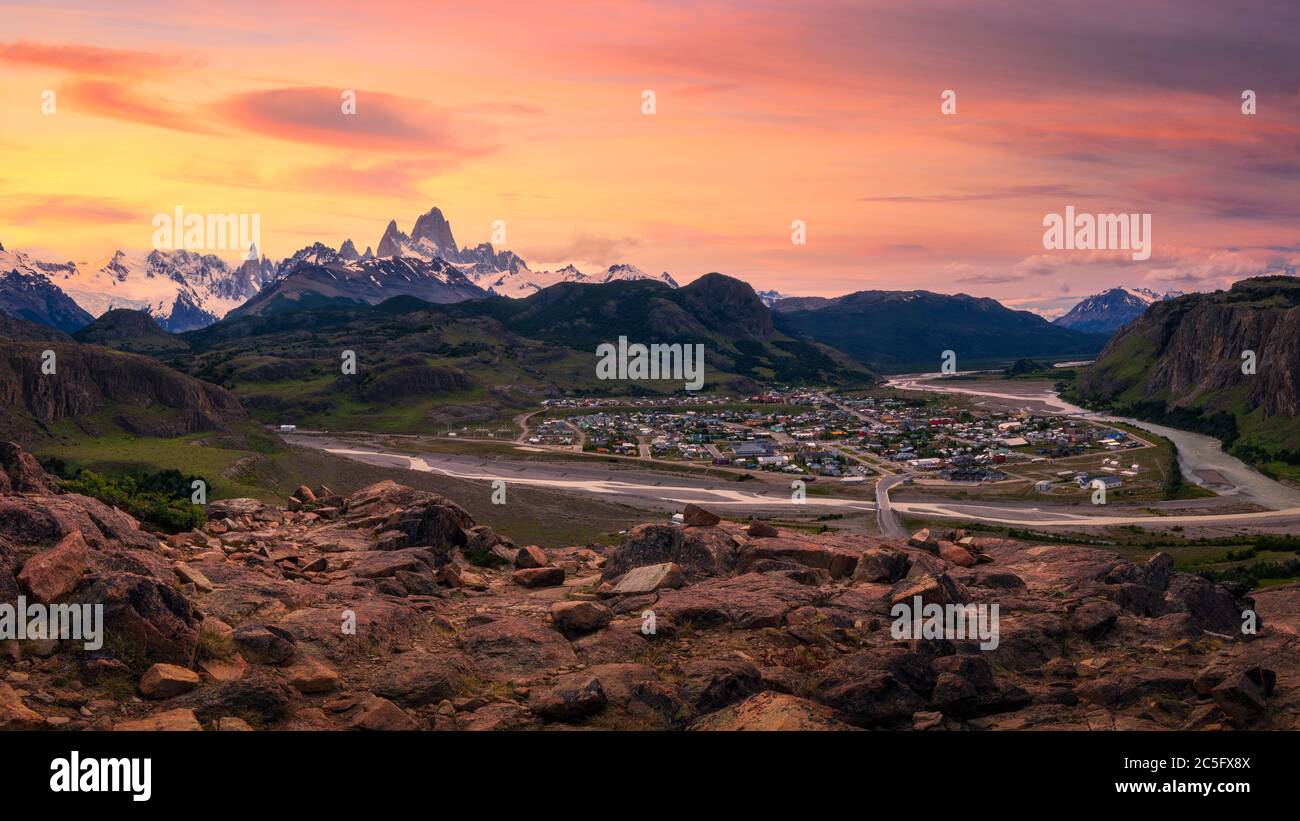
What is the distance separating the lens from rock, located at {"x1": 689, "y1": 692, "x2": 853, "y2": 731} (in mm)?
18377

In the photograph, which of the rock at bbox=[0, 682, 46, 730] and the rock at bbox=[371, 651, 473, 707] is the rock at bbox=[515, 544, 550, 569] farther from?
the rock at bbox=[0, 682, 46, 730]

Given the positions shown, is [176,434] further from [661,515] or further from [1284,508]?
[1284,508]

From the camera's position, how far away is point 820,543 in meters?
35.9

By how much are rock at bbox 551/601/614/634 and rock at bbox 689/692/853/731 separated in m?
6.06

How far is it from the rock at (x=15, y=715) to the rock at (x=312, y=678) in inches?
193

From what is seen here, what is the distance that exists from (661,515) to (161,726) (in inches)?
3866

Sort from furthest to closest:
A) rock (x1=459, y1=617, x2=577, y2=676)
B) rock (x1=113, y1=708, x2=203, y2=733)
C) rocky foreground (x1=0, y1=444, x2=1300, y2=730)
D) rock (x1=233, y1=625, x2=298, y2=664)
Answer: rock (x1=459, y1=617, x2=577, y2=676) < rock (x1=233, y1=625, x2=298, y2=664) < rocky foreground (x1=0, y1=444, x2=1300, y2=730) < rock (x1=113, y1=708, x2=203, y2=733)

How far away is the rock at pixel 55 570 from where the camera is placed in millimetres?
20891

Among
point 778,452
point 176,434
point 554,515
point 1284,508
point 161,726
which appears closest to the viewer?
point 161,726

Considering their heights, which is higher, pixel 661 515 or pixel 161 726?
pixel 161 726

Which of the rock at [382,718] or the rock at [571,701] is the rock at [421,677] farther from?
the rock at [571,701]

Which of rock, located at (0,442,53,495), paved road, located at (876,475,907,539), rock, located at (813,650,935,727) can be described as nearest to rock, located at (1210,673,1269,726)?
rock, located at (813,650,935,727)

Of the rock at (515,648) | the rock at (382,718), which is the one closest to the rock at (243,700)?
the rock at (382,718)
